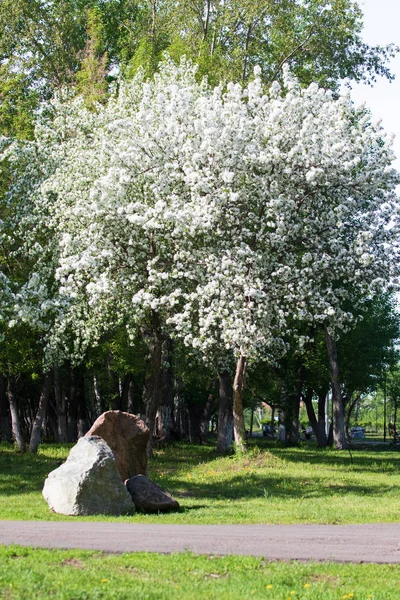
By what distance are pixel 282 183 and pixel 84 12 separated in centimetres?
3215

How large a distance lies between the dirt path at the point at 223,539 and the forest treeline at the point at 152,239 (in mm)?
12510

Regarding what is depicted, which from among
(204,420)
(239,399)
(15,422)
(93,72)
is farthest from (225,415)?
(204,420)

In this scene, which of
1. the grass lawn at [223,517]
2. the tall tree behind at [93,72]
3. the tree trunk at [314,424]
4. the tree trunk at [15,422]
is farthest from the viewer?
the tree trunk at [314,424]

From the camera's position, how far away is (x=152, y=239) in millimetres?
30969

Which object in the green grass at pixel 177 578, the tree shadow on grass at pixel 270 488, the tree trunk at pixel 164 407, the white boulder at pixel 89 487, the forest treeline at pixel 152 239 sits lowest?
the tree shadow on grass at pixel 270 488

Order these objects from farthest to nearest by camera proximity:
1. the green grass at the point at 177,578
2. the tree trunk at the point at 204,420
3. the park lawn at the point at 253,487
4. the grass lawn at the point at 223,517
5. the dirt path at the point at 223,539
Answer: the tree trunk at the point at 204,420, the park lawn at the point at 253,487, the dirt path at the point at 223,539, the grass lawn at the point at 223,517, the green grass at the point at 177,578

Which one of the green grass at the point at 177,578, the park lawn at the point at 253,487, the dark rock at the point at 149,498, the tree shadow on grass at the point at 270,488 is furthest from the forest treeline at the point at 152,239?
the green grass at the point at 177,578

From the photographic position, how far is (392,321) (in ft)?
176

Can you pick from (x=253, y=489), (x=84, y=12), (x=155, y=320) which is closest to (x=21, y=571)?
(x=253, y=489)

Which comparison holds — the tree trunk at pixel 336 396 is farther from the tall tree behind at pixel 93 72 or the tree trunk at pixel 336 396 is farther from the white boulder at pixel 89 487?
the white boulder at pixel 89 487

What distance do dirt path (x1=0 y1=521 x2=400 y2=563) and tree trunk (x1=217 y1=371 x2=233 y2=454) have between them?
23811 mm

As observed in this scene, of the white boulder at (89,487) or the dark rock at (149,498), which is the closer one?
the white boulder at (89,487)

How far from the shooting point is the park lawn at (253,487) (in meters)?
18.6

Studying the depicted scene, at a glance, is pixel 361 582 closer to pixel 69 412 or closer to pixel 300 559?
pixel 300 559
